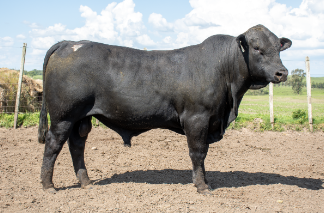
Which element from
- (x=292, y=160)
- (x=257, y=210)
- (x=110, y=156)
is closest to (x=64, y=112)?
(x=110, y=156)

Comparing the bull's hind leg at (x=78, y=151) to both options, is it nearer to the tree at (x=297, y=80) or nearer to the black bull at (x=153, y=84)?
the black bull at (x=153, y=84)

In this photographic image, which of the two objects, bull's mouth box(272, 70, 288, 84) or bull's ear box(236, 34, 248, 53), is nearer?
bull's mouth box(272, 70, 288, 84)

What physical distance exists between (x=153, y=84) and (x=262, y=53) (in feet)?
5.38

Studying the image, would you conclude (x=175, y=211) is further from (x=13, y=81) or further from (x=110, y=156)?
(x=13, y=81)

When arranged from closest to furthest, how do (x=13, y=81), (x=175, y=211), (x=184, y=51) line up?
(x=175, y=211)
(x=184, y=51)
(x=13, y=81)

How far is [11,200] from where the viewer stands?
157 inches

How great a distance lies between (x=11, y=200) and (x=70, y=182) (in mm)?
1134

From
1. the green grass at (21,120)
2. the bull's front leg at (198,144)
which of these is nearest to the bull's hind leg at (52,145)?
the bull's front leg at (198,144)

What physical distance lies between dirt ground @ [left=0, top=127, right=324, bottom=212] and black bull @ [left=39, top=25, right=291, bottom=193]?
0.51 metres

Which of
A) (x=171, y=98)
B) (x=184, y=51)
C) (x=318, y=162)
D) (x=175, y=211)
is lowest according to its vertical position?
(x=175, y=211)

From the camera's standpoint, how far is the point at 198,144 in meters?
4.47

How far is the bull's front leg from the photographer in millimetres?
4391


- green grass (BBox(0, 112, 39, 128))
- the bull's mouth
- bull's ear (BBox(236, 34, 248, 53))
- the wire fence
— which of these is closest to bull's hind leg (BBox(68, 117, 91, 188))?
bull's ear (BBox(236, 34, 248, 53))

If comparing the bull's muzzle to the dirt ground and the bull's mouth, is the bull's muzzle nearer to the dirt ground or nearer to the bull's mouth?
the bull's mouth
